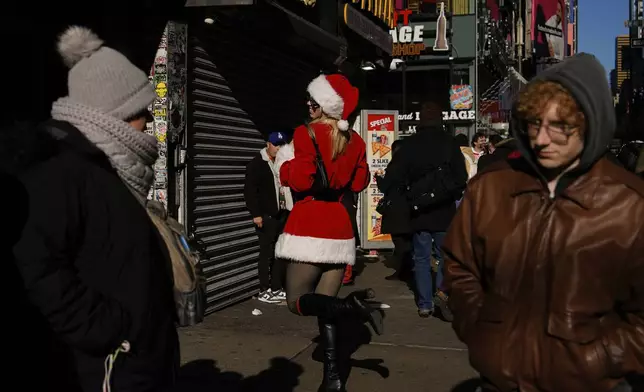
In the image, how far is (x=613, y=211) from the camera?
8.00ft

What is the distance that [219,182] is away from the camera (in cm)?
841

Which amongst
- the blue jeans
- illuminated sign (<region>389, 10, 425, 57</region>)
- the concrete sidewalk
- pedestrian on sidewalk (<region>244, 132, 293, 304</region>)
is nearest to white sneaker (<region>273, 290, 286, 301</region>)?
pedestrian on sidewalk (<region>244, 132, 293, 304</region>)

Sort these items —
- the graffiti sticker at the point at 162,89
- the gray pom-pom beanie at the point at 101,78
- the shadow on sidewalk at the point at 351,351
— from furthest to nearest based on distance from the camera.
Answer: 1. the graffiti sticker at the point at 162,89
2. the shadow on sidewalk at the point at 351,351
3. the gray pom-pom beanie at the point at 101,78

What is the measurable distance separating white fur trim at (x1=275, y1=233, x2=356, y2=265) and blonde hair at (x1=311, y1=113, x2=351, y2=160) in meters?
0.56

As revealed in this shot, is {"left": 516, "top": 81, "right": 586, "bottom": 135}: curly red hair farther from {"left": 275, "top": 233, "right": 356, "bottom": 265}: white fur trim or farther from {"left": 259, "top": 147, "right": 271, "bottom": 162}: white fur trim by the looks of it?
{"left": 259, "top": 147, "right": 271, "bottom": 162}: white fur trim

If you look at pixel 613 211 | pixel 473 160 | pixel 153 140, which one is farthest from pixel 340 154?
pixel 473 160

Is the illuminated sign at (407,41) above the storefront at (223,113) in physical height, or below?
above

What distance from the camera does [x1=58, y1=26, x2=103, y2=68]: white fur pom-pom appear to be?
2723 mm

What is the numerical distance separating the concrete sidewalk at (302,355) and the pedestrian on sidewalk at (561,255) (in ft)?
10.0

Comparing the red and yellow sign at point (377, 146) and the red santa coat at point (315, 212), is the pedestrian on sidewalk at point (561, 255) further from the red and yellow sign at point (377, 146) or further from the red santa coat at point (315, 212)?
the red and yellow sign at point (377, 146)

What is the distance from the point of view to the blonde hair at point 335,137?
16.9 feet

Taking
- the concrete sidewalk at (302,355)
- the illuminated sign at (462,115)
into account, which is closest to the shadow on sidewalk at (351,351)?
the concrete sidewalk at (302,355)

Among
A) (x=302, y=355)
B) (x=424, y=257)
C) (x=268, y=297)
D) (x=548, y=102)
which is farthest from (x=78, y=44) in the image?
(x=268, y=297)

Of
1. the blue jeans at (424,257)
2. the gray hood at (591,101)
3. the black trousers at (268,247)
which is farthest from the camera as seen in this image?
the black trousers at (268,247)
